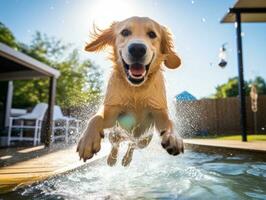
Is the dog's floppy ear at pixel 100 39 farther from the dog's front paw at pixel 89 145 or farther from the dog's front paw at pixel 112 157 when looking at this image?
the dog's front paw at pixel 89 145

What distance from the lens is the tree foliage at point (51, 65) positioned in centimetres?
2341

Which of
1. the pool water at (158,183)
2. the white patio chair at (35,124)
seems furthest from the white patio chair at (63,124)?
the pool water at (158,183)

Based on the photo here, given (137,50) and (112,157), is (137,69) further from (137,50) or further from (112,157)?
(112,157)

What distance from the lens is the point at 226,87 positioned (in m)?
55.0

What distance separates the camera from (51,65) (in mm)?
27734

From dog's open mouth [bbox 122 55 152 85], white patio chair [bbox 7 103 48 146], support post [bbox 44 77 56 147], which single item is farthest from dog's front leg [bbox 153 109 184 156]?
white patio chair [bbox 7 103 48 146]

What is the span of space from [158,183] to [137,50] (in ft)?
4.69

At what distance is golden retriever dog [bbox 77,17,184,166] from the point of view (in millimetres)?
2939

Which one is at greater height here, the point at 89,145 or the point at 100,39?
the point at 100,39

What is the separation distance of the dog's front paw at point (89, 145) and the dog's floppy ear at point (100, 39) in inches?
55.8

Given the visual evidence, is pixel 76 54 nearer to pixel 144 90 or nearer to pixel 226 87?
pixel 144 90

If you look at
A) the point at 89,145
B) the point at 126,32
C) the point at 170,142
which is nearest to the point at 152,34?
the point at 126,32

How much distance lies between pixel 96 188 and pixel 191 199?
3.06 feet

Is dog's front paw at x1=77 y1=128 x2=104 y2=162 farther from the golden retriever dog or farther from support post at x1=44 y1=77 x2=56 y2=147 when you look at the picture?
support post at x1=44 y1=77 x2=56 y2=147
